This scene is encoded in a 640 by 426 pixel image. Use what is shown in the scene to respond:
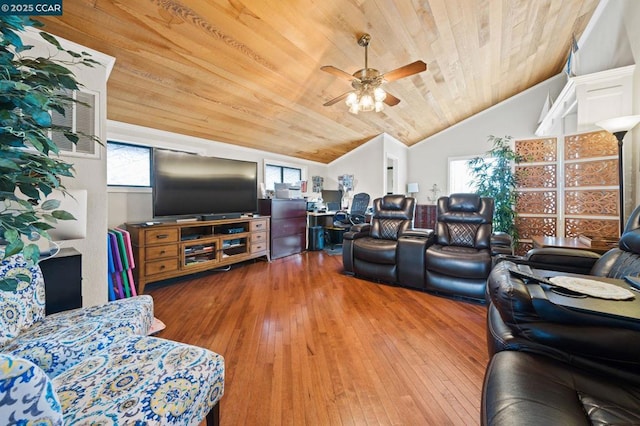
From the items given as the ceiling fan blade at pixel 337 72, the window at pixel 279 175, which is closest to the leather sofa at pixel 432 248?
the ceiling fan blade at pixel 337 72

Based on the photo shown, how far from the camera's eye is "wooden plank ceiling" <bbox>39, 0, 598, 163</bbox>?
2.03m

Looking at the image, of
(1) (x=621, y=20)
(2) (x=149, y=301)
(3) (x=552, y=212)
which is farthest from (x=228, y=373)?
(1) (x=621, y=20)

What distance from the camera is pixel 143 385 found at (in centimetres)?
85

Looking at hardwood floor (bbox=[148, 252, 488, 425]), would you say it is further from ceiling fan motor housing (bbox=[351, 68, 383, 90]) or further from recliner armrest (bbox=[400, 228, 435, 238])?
ceiling fan motor housing (bbox=[351, 68, 383, 90])

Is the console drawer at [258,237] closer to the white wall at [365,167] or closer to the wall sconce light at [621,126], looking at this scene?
the white wall at [365,167]

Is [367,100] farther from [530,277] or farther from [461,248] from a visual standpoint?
[530,277]

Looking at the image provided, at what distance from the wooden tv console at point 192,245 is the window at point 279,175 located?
3.61 ft

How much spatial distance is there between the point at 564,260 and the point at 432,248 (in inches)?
50.7

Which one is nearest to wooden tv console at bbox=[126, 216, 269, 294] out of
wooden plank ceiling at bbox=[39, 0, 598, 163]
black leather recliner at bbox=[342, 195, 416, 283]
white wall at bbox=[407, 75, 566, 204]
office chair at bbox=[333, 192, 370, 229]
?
wooden plank ceiling at bbox=[39, 0, 598, 163]

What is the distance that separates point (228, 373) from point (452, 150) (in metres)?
6.81

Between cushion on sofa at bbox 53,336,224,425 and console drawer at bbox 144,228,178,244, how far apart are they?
6.75ft

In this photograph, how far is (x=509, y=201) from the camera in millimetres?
3922

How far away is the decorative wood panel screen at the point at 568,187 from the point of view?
9.21ft

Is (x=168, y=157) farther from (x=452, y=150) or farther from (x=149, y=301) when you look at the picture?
(x=452, y=150)
